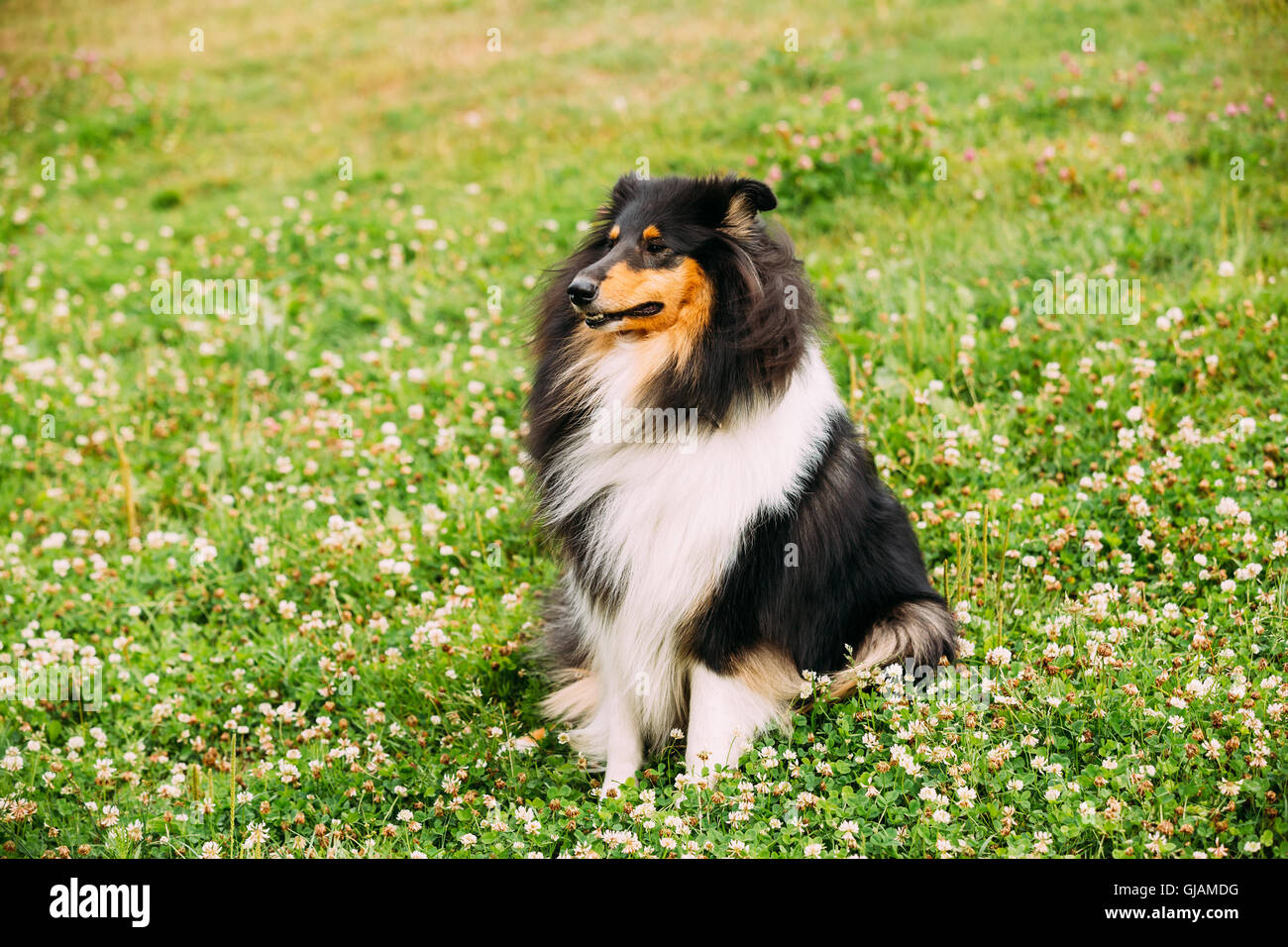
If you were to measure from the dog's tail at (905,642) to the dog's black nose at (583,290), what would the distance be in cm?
150

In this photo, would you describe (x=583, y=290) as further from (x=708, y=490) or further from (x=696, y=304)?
(x=708, y=490)

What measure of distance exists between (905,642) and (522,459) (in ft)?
7.04

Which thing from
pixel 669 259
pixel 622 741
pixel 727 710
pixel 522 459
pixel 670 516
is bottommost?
pixel 622 741

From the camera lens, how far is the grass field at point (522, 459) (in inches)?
135

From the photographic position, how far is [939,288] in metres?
6.43

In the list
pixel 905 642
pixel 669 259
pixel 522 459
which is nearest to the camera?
pixel 669 259

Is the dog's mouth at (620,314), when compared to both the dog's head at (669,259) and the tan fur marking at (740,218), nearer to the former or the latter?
the dog's head at (669,259)

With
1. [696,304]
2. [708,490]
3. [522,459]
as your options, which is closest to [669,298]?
[696,304]

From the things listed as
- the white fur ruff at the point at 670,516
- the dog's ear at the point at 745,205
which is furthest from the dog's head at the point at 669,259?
the white fur ruff at the point at 670,516

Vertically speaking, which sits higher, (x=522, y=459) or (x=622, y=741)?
(x=522, y=459)

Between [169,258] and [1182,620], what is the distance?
25.4ft

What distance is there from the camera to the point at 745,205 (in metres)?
3.71

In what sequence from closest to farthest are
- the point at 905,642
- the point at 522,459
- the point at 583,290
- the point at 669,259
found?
the point at 583,290, the point at 669,259, the point at 905,642, the point at 522,459
